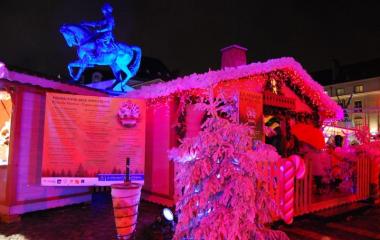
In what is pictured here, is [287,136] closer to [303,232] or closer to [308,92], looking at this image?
[308,92]

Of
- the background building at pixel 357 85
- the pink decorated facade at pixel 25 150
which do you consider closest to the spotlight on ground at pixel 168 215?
the pink decorated facade at pixel 25 150

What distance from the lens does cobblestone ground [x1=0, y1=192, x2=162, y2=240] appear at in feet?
19.2

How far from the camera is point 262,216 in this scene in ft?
14.0

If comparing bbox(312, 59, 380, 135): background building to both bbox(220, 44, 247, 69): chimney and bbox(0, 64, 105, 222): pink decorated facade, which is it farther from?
bbox(0, 64, 105, 222): pink decorated facade

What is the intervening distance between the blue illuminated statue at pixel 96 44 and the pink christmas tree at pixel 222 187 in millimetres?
7039

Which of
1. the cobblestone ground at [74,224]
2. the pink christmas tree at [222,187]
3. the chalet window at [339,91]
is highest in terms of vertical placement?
the chalet window at [339,91]

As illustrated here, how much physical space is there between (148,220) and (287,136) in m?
5.22

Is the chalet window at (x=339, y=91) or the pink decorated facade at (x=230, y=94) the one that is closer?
the pink decorated facade at (x=230, y=94)

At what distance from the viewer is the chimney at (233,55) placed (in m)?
10.9

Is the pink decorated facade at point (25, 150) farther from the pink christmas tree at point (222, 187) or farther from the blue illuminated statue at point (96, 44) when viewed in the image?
the pink christmas tree at point (222, 187)

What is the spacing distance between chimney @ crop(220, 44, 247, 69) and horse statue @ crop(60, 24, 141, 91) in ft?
10.1

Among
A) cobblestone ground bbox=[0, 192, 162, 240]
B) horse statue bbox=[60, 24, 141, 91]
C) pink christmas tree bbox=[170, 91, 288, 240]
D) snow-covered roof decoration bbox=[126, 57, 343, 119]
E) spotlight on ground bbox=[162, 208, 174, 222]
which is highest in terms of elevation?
horse statue bbox=[60, 24, 141, 91]

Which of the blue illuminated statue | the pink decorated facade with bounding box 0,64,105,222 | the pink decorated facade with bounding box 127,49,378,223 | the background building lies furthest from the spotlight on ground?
the background building

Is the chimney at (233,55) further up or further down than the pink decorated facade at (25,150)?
further up
